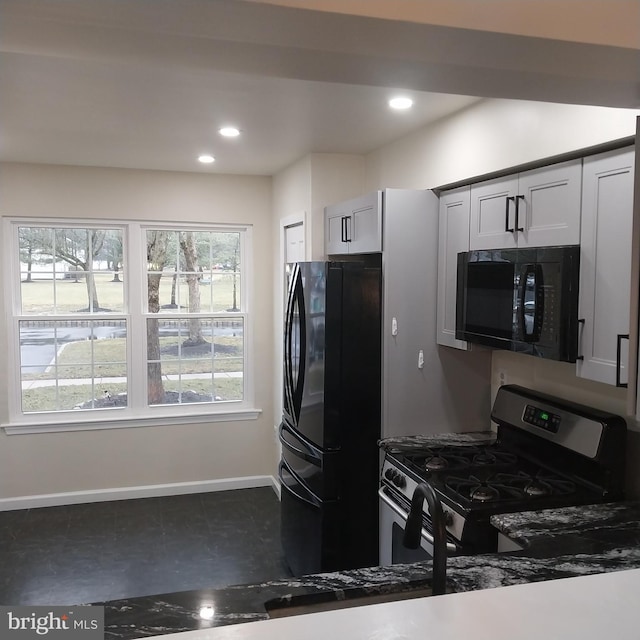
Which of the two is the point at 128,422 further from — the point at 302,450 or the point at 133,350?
the point at 302,450

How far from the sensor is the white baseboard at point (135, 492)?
184 inches

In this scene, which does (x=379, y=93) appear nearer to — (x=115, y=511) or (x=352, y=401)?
(x=352, y=401)

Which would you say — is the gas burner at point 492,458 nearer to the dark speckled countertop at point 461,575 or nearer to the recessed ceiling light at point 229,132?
the dark speckled countertop at point 461,575

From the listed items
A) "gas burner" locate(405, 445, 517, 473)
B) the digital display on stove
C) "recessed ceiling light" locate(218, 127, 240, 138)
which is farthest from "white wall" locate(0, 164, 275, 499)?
the digital display on stove

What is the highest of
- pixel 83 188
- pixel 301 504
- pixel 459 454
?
pixel 83 188

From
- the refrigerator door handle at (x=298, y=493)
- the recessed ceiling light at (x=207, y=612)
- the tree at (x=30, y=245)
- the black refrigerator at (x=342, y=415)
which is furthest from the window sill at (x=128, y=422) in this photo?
the recessed ceiling light at (x=207, y=612)

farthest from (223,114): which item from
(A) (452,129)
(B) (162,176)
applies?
(B) (162,176)

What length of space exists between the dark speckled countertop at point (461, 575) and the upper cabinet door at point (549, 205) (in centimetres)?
97

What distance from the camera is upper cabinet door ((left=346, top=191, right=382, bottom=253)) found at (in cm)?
314

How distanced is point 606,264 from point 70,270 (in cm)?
400

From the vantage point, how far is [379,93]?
8.91ft

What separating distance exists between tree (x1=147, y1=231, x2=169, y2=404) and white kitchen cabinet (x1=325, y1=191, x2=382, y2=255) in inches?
63.4

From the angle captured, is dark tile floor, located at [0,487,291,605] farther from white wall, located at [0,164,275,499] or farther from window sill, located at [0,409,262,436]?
window sill, located at [0,409,262,436]

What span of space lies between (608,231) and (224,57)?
1.44 meters
